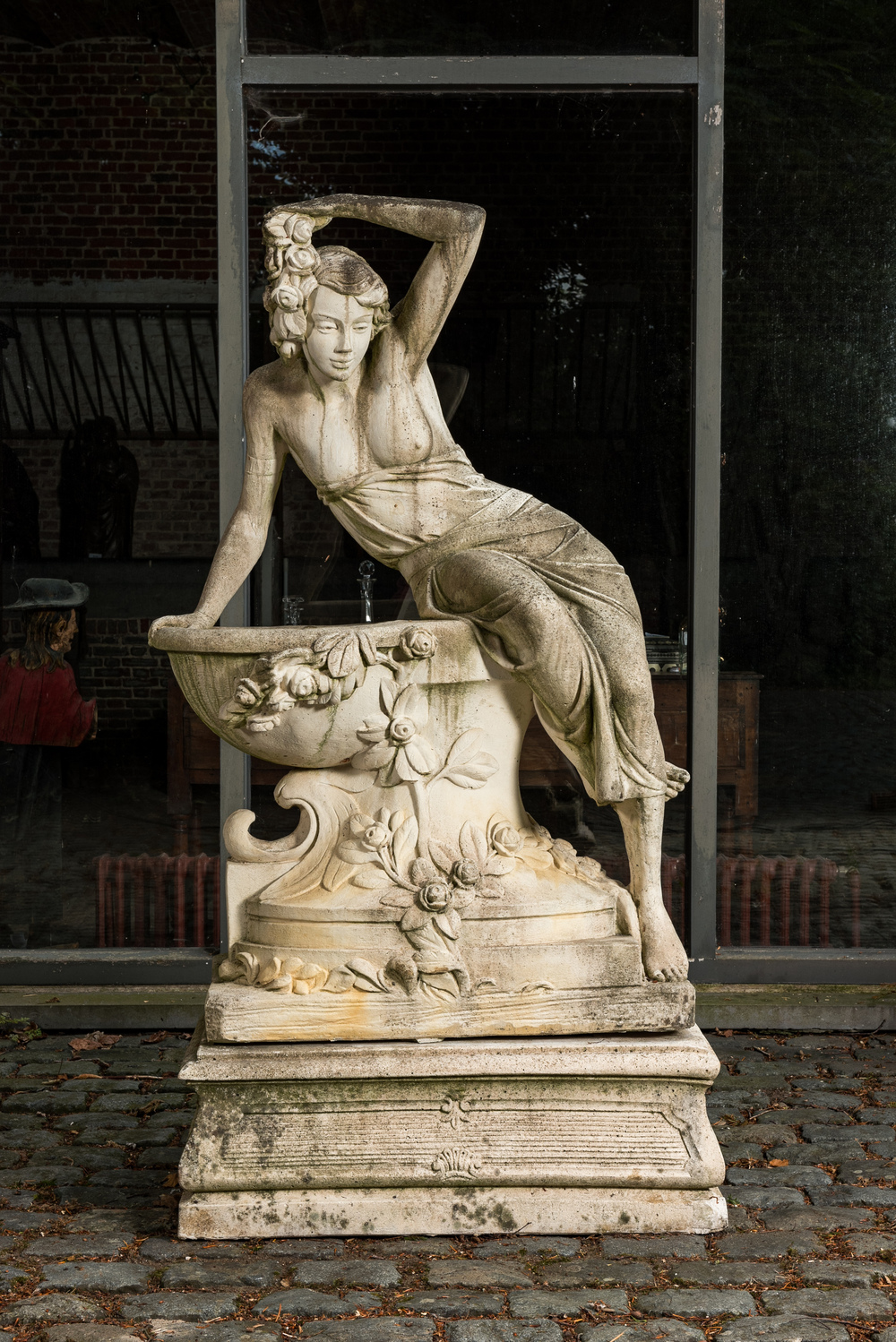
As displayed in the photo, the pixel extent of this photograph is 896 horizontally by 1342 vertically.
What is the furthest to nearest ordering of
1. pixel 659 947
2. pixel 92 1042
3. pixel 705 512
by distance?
pixel 705 512 → pixel 92 1042 → pixel 659 947

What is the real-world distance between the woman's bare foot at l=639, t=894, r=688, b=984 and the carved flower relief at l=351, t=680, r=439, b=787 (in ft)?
2.13

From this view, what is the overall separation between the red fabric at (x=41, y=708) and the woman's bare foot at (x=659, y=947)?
2586 mm

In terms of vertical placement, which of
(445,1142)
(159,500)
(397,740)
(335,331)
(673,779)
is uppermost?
(335,331)

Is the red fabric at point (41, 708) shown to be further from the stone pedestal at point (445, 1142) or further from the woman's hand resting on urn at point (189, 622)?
the stone pedestal at point (445, 1142)

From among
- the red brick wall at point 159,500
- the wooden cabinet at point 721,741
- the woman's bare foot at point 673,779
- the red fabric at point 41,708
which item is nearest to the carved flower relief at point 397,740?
the woman's bare foot at point 673,779

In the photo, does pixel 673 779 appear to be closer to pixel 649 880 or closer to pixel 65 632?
pixel 649 880

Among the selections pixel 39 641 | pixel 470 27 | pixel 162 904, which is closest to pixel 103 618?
pixel 39 641

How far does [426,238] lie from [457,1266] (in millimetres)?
2336

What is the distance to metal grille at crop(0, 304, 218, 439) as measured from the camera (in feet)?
17.5

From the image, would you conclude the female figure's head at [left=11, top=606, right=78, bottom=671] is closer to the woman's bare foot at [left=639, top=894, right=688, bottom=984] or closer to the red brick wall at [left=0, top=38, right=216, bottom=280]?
the red brick wall at [left=0, top=38, right=216, bottom=280]

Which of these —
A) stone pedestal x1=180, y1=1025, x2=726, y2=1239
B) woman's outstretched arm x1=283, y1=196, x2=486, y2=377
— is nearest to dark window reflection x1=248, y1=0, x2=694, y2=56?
woman's outstretched arm x1=283, y1=196, x2=486, y2=377

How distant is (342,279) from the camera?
11.6ft

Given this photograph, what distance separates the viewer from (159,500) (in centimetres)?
541

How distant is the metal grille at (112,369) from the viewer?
5.34 m
